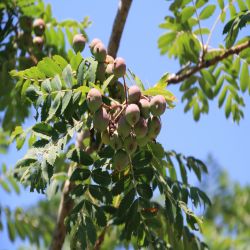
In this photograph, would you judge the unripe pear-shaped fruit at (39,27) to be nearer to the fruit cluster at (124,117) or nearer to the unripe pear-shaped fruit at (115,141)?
the fruit cluster at (124,117)

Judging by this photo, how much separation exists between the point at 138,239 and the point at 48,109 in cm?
71

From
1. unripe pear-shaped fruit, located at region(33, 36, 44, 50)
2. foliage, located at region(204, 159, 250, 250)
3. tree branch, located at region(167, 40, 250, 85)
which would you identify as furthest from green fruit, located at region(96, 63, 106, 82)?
foliage, located at region(204, 159, 250, 250)

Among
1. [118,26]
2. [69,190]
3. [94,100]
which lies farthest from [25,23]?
[94,100]

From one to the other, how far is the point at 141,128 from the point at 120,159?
186mm

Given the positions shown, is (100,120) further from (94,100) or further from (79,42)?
(79,42)

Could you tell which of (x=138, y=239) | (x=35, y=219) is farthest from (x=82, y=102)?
(x=35, y=219)

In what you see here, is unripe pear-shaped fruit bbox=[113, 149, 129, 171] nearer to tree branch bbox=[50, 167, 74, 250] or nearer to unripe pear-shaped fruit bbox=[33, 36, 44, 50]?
tree branch bbox=[50, 167, 74, 250]

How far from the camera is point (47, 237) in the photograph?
444cm

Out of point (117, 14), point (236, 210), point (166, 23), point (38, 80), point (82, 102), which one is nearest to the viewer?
point (82, 102)

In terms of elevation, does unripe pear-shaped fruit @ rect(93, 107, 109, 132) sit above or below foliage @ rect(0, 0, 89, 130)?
below

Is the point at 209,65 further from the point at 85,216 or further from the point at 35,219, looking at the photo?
the point at 35,219

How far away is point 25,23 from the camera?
3760 millimetres

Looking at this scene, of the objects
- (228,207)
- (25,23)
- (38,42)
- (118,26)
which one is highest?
(25,23)

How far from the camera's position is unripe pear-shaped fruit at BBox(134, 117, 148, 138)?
2.35 m
